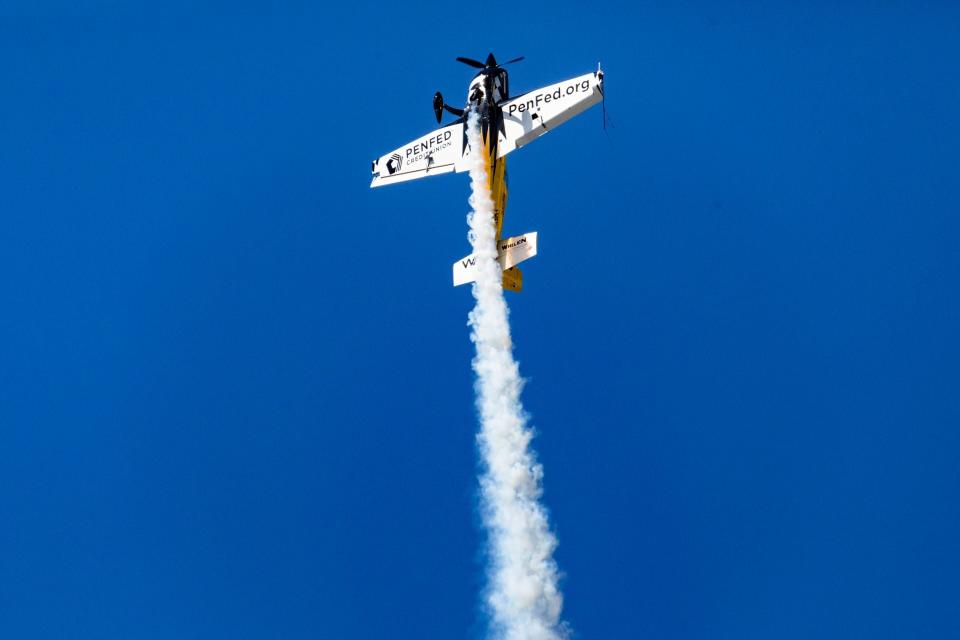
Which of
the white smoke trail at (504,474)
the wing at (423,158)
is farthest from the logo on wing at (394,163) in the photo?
the white smoke trail at (504,474)

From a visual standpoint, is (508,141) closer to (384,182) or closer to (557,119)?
(557,119)

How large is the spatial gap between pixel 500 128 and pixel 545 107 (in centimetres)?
169

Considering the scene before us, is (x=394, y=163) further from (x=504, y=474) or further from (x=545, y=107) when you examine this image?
(x=504, y=474)

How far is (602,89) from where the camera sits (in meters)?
41.2

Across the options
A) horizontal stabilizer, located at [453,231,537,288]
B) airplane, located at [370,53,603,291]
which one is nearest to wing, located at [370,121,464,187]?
airplane, located at [370,53,603,291]

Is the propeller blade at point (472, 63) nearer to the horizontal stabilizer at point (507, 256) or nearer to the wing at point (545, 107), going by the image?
the wing at point (545, 107)

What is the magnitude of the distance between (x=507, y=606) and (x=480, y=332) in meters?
8.63

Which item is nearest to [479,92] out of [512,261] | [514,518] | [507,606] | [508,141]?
[508,141]

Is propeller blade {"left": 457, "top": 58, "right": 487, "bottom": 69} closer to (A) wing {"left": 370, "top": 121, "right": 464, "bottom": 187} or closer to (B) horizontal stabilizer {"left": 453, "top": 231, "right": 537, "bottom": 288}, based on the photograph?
(A) wing {"left": 370, "top": 121, "right": 464, "bottom": 187}

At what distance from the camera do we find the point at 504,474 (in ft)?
142

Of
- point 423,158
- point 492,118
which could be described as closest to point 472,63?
point 492,118

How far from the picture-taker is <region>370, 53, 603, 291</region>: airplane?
41.8m

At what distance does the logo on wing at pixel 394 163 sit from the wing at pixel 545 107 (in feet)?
17.2

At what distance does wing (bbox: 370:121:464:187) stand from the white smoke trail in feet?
4.52
